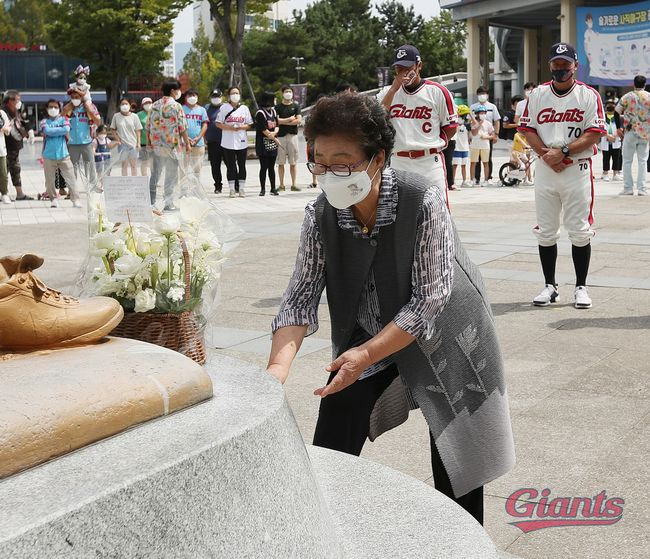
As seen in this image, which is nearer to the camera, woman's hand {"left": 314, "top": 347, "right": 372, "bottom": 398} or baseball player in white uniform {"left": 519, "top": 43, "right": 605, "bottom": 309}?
woman's hand {"left": 314, "top": 347, "right": 372, "bottom": 398}

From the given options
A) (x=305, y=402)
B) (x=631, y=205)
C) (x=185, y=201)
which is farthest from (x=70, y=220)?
(x=185, y=201)

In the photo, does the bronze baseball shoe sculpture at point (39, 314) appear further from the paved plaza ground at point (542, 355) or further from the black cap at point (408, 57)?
the black cap at point (408, 57)

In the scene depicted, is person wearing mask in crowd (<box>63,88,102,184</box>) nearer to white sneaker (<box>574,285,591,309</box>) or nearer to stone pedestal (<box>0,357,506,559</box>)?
white sneaker (<box>574,285,591,309</box>)

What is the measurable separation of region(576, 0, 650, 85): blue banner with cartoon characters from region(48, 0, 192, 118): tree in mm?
23156

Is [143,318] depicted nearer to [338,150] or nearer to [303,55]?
[338,150]

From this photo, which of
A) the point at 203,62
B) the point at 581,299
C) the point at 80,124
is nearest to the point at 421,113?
the point at 581,299

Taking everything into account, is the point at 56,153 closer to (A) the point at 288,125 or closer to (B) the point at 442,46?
(A) the point at 288,125

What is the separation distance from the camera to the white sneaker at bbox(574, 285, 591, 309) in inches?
294

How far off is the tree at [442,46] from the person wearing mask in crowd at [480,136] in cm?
6257

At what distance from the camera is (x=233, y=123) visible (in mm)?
17016

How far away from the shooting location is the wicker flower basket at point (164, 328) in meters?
2.71


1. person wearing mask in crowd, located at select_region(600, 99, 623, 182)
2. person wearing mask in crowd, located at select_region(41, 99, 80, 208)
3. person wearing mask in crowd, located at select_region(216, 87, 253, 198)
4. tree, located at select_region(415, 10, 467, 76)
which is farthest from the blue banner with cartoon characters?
tree, located at select_region(415, 10, 467, 76)

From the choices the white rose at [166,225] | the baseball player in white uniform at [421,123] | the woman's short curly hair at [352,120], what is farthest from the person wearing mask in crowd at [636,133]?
the white rose at [166,225]

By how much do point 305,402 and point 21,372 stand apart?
9.90 feet
